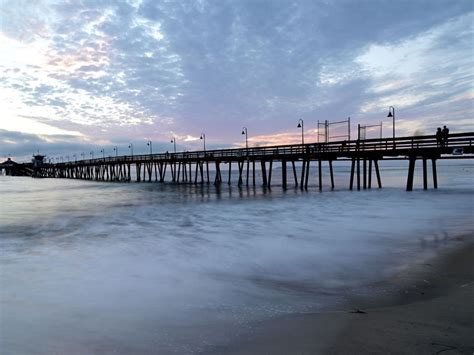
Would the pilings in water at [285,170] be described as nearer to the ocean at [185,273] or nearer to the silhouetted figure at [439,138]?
the silhouetted figure at [439,138]

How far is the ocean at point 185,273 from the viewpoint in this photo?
4.10 m

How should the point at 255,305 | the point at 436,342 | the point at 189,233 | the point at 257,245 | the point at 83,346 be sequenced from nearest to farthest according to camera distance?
the point at 436,342, the point at 83,346, the point at 255,305, the point at 257,245, the point at 189,233

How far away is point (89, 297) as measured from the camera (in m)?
5.42

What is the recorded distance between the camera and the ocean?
410cm

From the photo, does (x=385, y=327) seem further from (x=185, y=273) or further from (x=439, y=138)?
(x=439, y=138)

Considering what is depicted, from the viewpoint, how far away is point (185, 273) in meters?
6.78

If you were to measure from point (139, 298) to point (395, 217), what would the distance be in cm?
1099

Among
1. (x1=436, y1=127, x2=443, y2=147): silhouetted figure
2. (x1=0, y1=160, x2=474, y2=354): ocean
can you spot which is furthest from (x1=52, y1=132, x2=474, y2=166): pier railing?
(x1=0, y1=160, x2=474, y2=354): ocean

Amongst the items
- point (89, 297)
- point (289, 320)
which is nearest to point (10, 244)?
Result: point (89, 297)

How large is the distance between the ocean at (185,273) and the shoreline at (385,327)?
0.27 m

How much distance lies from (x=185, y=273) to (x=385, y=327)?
412 centimetres

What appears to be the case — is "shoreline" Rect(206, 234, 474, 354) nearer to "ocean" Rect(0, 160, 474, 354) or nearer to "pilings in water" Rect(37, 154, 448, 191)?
"ocean" Rect(0, 160, 474, 354)

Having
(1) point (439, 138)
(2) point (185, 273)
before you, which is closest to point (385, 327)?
(2) point (185, 273)

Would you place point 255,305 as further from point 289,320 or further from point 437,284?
point 437,284
